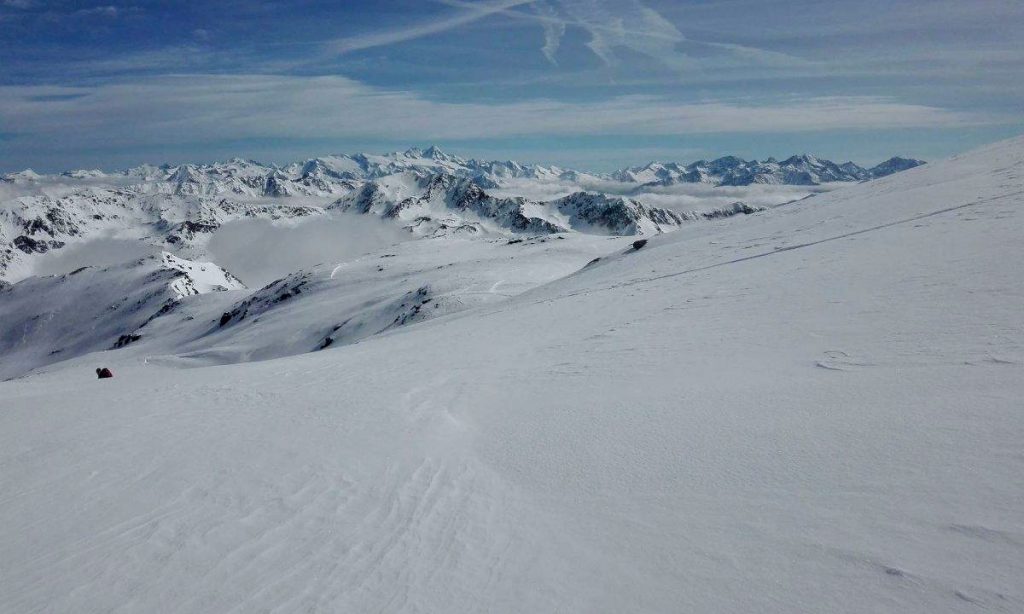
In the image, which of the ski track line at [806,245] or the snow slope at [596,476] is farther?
the ski track line at [806,245]

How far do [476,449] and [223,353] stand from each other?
6180 cm

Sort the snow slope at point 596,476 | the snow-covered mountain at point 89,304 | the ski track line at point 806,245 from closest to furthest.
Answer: the snow slope at point 596,476 → the ski track line at point 806,245 → the snow-covered mountain at point 89,304

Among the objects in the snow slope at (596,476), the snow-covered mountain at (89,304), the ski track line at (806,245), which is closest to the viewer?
the snow slope at (596,476)

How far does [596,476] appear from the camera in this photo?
602 centimetres

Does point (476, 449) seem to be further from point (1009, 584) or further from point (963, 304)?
point (963, 304)

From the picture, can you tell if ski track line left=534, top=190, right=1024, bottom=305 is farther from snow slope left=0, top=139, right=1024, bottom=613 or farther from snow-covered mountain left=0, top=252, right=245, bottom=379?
snow-covered mountain left=0, top=252, right=245, bottom=379

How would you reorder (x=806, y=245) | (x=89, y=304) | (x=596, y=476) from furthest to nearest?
(x=89, y=304) < (x=806, y=245) < (x=596, y=476)

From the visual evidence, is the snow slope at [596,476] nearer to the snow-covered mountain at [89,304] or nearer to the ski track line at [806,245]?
the ski track line at [806,245]

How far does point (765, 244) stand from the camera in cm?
2281

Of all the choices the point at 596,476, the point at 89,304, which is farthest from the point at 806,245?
the point at 89,304

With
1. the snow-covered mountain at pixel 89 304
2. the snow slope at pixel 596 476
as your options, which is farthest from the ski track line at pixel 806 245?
the snow-covered mountain at pixel 89 304

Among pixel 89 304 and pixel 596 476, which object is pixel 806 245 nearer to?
pixel 596 476

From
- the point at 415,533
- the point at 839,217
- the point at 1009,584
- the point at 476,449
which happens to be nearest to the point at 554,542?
the point at 415,533

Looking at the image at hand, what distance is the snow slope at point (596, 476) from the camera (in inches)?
165
